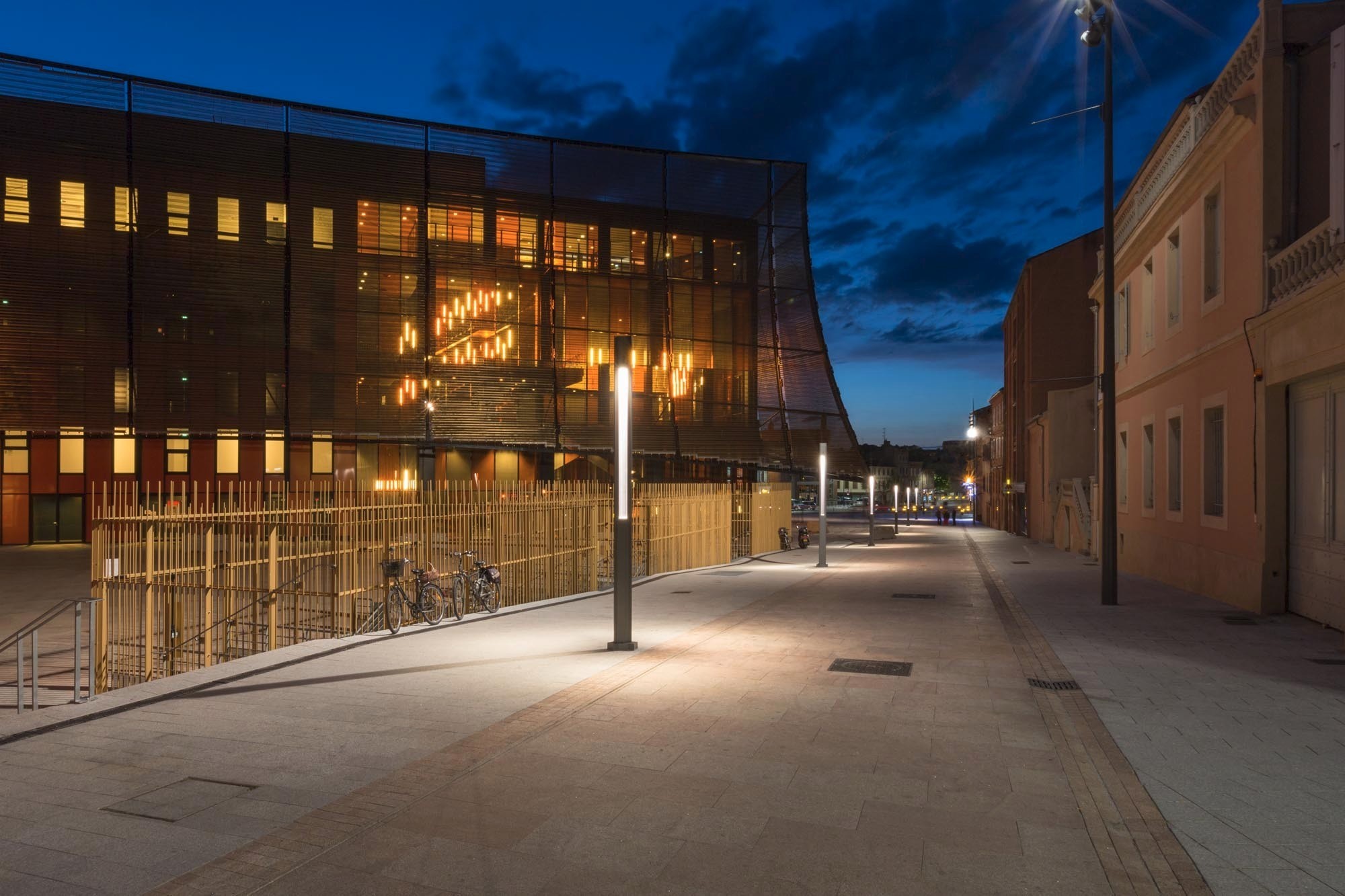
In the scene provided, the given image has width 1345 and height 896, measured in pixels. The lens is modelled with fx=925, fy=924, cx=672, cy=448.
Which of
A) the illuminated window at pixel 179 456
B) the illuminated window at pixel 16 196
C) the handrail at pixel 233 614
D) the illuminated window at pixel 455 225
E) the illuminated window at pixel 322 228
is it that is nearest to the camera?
the handrail at pixel 233 614

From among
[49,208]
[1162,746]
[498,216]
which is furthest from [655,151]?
[1162,746]

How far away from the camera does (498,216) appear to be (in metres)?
33.2

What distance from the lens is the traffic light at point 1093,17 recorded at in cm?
1493

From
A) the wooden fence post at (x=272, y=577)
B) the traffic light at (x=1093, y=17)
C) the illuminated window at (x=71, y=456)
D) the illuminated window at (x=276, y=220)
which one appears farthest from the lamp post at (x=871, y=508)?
the illuminated window at (x=71, y=456)

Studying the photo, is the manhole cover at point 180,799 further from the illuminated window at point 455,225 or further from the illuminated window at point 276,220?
the illuminated window at point 276,220

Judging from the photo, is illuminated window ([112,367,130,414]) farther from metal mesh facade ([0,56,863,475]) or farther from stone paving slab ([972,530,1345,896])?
stone paving slab ([972,530,1345,896])

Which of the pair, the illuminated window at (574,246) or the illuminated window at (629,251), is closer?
the illuminated window at (574,246)

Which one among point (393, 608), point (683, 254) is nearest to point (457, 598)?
point (393, 608)

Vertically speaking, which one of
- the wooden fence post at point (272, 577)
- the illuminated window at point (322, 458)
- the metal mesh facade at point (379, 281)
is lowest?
the wooden fence post at point (272, 577)

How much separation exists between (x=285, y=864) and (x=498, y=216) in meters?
30.8

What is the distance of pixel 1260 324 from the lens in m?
13.8

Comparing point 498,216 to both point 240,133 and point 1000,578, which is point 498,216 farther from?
point 1000,578

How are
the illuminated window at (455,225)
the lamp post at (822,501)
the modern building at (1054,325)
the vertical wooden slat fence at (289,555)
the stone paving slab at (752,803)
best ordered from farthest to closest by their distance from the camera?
the modern building at (1054,325) → the illuminated window at (455,225) → the lamp post at (822,501) → the vertical wooden slat fence at (289,555) → the stone paving slab at (752,803)

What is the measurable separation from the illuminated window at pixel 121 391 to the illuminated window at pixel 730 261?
2112 centimetres
